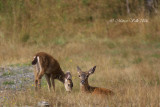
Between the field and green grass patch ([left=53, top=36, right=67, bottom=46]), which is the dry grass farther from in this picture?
green grass patch ([left=53, top=36, right=67, bottom=46])

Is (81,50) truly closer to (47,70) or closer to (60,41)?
(60,41)

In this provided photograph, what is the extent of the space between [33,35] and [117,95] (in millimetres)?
11819

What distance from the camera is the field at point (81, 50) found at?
242 inches

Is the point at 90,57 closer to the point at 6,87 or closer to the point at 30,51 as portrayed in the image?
the point at 30,51

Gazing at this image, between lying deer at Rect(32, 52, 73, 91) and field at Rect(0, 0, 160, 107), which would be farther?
lying deer at Rect(32, 52, 73, 91)

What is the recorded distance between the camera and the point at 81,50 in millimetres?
14766

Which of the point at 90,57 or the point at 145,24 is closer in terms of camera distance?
the point at 90,57

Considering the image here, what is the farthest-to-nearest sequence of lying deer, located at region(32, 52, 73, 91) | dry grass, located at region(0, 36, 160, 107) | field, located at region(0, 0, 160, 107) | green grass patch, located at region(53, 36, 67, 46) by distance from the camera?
green grass patch, located at region(53, 36, 67, 46), lying deer, located at region(32, 52, 73, 91), field, located at region(0, 0, 160, 107), dry grass, located at region(0, 36, 160, 107)

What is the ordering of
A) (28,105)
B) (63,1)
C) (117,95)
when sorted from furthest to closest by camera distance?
(63,1)
(117,95)
(28,105)

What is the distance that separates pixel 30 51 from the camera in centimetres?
1369

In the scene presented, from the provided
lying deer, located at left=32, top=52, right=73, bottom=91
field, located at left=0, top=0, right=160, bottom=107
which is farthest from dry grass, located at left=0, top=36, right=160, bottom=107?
lying deer, located at left=32, top=52, right=73, bottom=91

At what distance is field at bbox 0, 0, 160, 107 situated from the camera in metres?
6.15

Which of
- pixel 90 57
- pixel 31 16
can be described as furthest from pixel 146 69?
pixel 31 16

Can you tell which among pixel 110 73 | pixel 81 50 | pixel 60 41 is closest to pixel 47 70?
pixel 110 73
